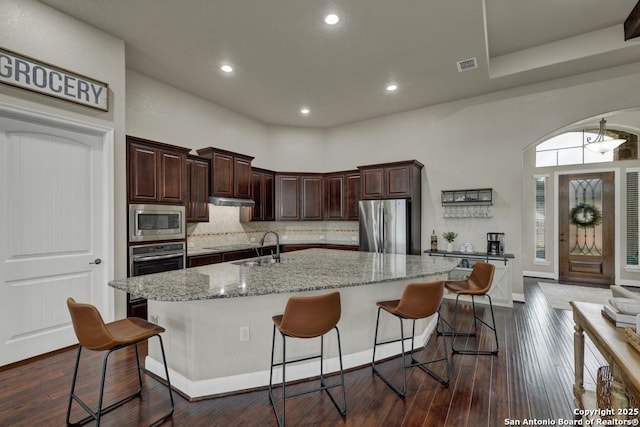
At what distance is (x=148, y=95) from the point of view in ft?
14.3

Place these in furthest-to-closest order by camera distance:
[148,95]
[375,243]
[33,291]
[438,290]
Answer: [375,243] → [148,95] → [33,291] → [438,290]

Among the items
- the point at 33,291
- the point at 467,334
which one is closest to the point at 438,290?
the point at 467,334

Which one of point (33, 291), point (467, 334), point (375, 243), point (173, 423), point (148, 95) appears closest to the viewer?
point (173, 423)

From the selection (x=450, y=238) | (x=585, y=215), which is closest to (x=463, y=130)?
(x=450, y=238)

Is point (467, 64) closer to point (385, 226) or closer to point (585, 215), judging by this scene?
point (385, 226)

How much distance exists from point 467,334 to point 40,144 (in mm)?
4929

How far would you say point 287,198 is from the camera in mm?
6340

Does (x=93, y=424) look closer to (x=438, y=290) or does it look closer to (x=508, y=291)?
(x=438, y=290)

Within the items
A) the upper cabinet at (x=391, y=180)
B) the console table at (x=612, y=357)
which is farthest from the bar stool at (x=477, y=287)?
the upper cabinet at (x=391, y=180)

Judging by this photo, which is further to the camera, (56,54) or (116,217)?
(116,217)

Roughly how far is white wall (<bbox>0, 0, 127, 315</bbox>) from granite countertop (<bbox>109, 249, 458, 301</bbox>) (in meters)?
1.50

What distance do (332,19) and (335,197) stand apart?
364cm

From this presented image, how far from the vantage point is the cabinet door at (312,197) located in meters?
6.41

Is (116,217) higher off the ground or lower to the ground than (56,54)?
lower
